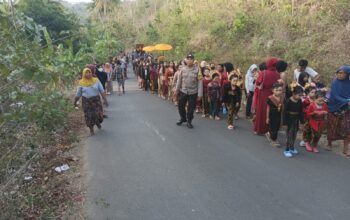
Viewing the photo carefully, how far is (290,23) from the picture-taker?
16.4 m

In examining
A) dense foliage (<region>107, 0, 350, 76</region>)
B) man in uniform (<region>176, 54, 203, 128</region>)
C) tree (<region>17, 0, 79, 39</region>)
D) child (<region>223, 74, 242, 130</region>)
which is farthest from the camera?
tree (<region>17, 0, 79, 39</region>)

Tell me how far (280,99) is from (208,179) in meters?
2.50

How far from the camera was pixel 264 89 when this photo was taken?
28.9 ft

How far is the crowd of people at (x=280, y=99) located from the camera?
25.0 feet

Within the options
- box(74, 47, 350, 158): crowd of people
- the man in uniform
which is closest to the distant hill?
box(74, 47, 350, 158): crowd of people

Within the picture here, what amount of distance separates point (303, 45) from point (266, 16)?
5137 millimetres

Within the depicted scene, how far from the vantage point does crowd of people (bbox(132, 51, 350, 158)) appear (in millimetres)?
7629

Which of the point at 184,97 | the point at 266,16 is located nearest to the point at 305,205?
the point at 184,97

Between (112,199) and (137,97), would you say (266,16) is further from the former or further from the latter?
(112,199)

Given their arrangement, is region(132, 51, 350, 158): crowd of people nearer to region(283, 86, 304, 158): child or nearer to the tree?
region(283, 86, 304, 158): child

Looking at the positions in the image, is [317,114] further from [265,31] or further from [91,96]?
[265,31]

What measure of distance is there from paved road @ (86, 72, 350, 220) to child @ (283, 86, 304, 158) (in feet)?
0.75

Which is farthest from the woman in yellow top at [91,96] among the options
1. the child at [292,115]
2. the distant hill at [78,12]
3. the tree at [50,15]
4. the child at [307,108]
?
the tree at [50,15]

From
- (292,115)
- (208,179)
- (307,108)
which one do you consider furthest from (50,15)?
(208,179)
